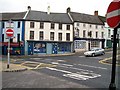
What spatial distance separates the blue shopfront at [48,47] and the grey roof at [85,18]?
6.84 metres

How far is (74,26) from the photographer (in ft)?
171

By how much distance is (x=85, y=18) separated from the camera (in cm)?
5553

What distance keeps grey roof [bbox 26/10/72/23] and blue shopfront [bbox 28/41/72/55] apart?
211 inches

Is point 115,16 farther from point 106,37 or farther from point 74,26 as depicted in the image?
point 106,37

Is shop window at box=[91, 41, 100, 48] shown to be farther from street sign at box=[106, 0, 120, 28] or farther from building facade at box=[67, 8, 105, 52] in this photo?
street sign at box=[106, 0, 120, 28]

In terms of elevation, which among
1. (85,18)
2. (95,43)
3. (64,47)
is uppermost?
(85,18)

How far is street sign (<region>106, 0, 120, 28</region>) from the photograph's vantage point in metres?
3.51

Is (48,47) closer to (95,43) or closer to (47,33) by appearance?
(47,33)

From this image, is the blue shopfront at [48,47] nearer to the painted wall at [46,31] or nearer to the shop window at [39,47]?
the shop window at [39,47]

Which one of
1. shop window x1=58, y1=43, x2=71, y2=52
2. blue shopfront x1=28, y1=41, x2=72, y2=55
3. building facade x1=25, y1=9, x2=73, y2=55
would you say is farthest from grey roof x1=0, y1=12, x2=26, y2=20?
shop window x1=58, y1=43, x2=71, y2=52

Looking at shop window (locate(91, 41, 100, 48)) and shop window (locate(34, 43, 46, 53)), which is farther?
shop window (locate(91, 41, 100, 48))

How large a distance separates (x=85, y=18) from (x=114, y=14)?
5262cm

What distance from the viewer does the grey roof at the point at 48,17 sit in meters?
48.7

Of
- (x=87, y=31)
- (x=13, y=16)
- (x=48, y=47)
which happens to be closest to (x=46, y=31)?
(x=48, y=47)
